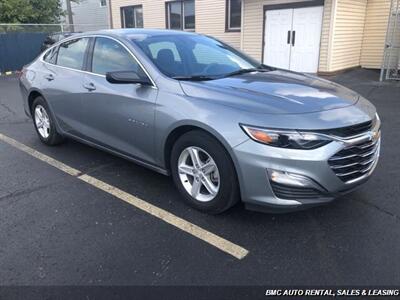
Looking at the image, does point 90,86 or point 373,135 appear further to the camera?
point 90,86

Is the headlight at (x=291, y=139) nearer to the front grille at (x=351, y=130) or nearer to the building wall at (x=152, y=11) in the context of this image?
the front grille at (x=351, y=130)

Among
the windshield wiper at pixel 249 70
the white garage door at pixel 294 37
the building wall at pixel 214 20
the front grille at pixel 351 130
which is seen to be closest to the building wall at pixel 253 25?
the white garage door at pixel 294 37

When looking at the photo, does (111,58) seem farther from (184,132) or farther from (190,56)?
(184,132)

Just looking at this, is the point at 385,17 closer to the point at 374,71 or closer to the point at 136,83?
the point at 374,71

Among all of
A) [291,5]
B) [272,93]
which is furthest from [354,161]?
[291,5]

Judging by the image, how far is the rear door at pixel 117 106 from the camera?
3.68 meters

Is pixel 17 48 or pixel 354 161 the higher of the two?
pixel 17 48

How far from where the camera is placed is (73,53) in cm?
473

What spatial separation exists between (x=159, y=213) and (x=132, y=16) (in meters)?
17.8

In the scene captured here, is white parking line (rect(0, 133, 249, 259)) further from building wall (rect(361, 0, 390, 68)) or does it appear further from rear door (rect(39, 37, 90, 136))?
building wall (rect(361, 0, 390, 68))

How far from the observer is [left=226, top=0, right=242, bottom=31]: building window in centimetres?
1527

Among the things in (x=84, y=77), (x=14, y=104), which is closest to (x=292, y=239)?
(x=84, y=77)

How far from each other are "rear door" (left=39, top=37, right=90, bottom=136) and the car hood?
1675 millimetres

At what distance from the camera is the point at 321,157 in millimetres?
2812
